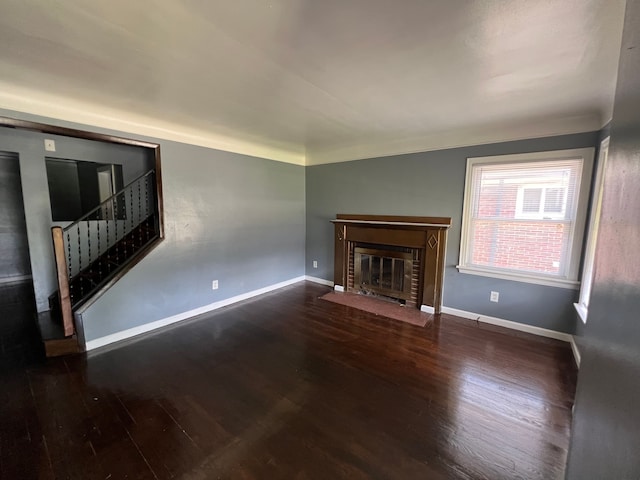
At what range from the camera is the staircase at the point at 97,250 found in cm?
251

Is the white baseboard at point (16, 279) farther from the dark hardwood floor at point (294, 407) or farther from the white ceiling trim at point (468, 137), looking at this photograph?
the white ceiling trim at point (468, 137)

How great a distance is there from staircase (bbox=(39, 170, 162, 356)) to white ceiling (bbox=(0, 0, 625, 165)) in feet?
Result: 3.61

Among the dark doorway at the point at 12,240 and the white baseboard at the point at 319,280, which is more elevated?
the dark doorway at the point at 12,240

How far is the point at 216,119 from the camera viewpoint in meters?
2.83

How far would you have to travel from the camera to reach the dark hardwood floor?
148cm

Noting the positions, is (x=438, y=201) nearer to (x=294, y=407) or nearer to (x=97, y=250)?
(x=294, y=407)

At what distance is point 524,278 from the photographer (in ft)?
9.89

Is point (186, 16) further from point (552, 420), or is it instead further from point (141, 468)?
point (552, 420)

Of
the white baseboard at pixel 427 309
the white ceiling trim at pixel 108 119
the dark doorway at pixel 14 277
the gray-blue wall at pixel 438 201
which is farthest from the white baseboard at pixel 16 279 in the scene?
the white baseboard at pixel 427 309

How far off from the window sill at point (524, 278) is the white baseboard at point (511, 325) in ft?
1.72

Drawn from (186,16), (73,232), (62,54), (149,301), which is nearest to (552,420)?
(186,16)

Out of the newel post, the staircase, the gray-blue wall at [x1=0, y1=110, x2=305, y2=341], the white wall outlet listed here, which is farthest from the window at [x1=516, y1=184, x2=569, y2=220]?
the white wall outlet

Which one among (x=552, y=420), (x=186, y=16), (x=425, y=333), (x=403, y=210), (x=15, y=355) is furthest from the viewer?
(x=403, y=210)

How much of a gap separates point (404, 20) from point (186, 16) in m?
1.09
